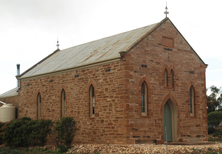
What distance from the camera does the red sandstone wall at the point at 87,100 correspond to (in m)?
20.8

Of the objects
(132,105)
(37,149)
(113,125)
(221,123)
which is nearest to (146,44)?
(132,105)

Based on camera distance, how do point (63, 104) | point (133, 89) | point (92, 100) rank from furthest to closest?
point (63, 104) < point (92, 100) < point (133, 89)

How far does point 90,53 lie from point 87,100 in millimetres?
4626

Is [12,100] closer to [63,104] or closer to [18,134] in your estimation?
[63,104]

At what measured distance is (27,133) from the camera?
24344 mm

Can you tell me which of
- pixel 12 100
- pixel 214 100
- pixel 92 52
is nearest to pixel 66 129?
pixel 92 52

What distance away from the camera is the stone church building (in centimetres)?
2083

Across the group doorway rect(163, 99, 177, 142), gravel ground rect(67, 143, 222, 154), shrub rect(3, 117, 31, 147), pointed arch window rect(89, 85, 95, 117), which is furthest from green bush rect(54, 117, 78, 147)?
doorway rect(163, 99, 177, 142)

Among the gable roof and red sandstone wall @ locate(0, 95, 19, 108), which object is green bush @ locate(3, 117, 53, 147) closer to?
the gable roof

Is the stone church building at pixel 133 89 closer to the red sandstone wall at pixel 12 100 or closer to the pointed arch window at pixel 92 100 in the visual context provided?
the pointed arch window at pixel 92 100

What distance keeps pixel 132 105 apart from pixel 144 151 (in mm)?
3592

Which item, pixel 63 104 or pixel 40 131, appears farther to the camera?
pixel 63 104

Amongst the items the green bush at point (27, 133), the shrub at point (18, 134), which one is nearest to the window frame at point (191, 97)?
the green bush at point (27, 133)

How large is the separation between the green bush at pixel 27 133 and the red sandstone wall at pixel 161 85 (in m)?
6.61
